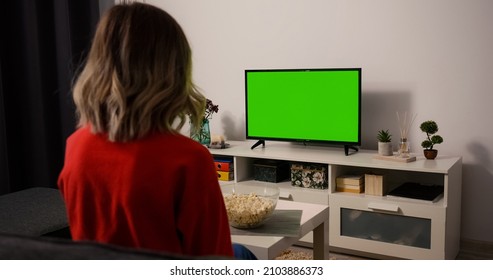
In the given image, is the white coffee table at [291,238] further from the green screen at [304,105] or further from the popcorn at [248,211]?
the green screen at [304,105]

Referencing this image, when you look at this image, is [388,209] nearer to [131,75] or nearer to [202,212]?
[202,212]

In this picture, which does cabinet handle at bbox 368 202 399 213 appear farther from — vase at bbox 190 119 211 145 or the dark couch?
the dark couch

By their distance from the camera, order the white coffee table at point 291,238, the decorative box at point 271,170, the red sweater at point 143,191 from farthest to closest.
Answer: the decorative box at point 271,170 < the white coffee table at point 291,238 < the red sweater at point 143,191

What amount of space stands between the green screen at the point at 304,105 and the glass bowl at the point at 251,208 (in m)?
1.48

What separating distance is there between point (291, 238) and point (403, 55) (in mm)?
1906

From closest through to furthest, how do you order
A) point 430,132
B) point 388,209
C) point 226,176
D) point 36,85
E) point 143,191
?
point 143,191
point 388,209
point 430,132
point 226,176
point 36,85

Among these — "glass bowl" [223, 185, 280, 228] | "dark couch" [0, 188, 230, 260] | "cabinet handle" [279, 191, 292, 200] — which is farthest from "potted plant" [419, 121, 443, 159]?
"dark couch" [0, 188, 230, 260]

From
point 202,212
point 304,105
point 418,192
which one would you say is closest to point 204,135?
point 304,105

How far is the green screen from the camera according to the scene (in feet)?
11.1

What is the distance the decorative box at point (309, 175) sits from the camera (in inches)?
134

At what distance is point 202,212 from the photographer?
123 cm

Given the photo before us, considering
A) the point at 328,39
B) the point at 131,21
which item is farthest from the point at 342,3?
the point at 131,21

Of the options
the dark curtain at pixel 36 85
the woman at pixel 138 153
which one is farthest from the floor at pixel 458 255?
the woman at pixel 138 153

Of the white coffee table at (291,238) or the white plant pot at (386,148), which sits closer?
the white coffee table at (291,238)
